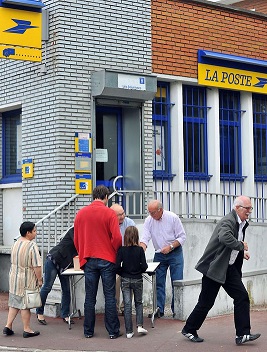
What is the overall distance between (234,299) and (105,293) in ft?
5.63

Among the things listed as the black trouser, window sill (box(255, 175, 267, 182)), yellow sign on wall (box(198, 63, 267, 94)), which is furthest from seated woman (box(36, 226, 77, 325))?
window sill (box(255, 175, 267, 182))

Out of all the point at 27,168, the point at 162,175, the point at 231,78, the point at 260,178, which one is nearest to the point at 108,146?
the point at 162,175

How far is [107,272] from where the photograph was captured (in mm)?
10000

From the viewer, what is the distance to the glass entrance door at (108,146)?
14398 mm

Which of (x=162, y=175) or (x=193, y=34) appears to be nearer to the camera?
(x=162, y=175)

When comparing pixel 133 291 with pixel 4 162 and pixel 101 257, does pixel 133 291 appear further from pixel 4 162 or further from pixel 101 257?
pixel 4 162

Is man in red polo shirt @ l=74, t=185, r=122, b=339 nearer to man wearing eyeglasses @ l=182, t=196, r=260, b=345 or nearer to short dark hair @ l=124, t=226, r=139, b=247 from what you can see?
short dark hair @ l=124, t=226, r=139, b=247

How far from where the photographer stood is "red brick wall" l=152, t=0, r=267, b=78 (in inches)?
603

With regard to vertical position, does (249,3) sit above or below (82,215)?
above

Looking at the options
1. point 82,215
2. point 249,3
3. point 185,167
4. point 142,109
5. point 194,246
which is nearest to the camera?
point 82,215

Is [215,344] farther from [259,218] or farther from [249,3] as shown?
[249,3]

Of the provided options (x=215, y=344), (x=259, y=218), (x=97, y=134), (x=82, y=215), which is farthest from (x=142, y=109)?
(x=215, y=344)

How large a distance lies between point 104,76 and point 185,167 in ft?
9.85

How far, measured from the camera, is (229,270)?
30.8 ft
